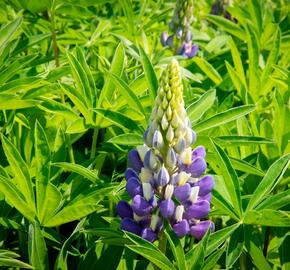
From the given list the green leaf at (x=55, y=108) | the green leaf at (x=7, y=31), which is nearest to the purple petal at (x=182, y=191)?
the green leaf at (x=55, y=108)

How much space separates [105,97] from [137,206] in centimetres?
62

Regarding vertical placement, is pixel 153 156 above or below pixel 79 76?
below

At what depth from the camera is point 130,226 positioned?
1617mm

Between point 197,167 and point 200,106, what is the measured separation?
16.2 inches

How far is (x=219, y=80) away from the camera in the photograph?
2744 millimetres

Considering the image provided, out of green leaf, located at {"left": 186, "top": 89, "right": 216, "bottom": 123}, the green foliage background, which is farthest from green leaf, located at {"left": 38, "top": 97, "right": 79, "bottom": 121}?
green leaf, located at {"left": 186, "top": 89, "right": 216, "bottom": 123}

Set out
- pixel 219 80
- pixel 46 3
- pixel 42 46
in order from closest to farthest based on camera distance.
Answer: pixel 46 3 < pixel 219 80 < pixel 42 46

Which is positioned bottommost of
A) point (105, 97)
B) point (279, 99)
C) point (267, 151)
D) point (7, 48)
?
point (267, 151)

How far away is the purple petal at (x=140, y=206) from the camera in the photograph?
156cm

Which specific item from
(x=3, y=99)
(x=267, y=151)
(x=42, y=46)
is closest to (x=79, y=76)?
(x=3, y=99)

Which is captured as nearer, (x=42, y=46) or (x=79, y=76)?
(x=79, y=76)

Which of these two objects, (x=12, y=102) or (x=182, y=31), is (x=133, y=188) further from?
(x=182, y=31)

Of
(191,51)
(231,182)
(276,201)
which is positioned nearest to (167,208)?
(231,182)

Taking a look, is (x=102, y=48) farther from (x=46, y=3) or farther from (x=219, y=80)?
(x=219, y=80)
